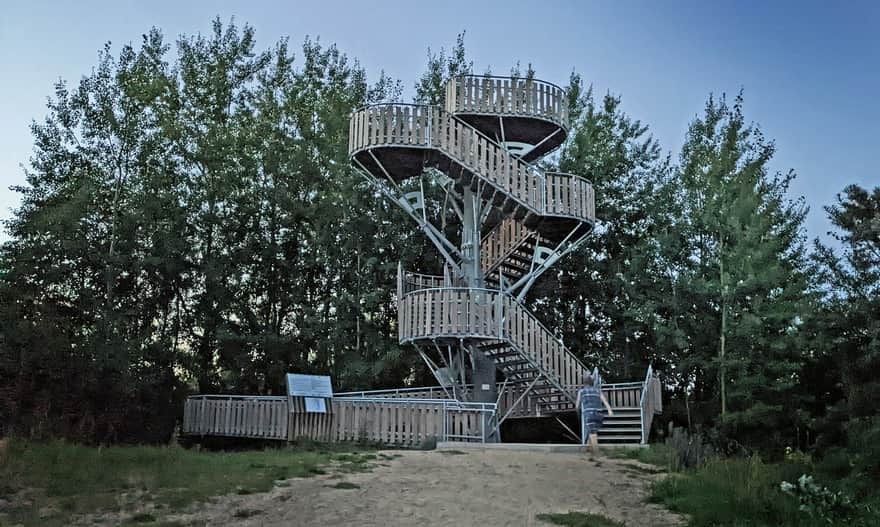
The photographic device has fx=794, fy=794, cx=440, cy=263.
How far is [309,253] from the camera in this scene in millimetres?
25531

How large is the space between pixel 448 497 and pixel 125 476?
4068mm

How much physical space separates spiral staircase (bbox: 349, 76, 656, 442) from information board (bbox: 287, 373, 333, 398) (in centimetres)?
233

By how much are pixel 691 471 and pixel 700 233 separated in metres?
13.2

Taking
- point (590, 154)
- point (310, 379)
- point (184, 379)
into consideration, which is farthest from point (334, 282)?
point (590, 154)

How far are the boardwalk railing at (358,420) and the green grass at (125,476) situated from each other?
445 centimetres

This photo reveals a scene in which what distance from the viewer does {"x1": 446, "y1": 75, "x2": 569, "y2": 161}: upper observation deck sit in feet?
63.0

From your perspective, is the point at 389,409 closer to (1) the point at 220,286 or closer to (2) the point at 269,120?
(1) the point at 220,286

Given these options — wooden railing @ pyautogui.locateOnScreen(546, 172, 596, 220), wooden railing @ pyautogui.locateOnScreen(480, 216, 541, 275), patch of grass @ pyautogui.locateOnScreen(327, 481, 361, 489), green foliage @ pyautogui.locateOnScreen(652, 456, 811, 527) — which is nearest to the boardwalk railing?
wooden railing @ pyautogui.locateOnScreen(480, 216, 541, 275)

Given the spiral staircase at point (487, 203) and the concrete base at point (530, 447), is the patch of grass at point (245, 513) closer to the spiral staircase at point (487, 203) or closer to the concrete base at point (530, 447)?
the concrete base at point (530, 447)

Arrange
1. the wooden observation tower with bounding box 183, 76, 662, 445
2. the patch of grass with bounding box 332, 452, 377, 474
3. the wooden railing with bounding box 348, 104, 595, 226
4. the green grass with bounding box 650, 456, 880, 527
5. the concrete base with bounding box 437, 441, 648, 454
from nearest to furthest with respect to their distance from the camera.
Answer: the green grass with bounding box 650, 456, 880, 527
the patch of grass with bounding box 332, 452, 377, 474
the concrete base with bounding box 437, 441, 648, 454
the wooden observation tower with bounding box 183, 76, 662, 445
the wooden railing with bounding box 348, 104, 595, 226

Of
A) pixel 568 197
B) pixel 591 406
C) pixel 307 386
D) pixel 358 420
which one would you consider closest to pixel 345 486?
pixel 591 406

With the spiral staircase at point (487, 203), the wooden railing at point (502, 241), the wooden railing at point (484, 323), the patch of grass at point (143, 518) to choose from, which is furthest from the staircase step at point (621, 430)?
the patch of grass at point (143, 518)

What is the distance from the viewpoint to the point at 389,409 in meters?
17.8

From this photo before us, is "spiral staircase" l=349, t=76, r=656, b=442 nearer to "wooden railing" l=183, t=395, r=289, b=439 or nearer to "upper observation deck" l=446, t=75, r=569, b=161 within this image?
"upper observation deck" l=446, t=75, r=569, b=161
